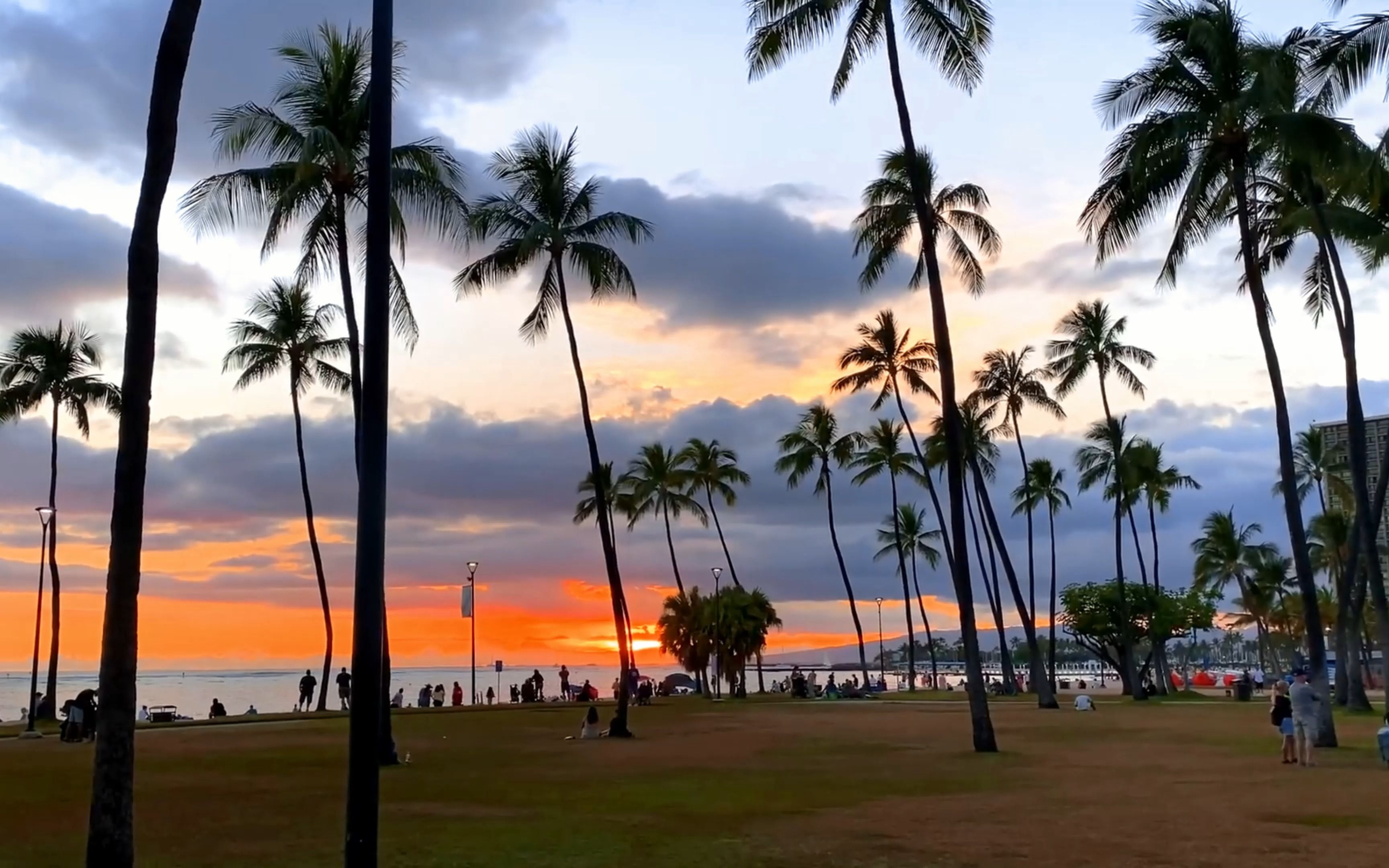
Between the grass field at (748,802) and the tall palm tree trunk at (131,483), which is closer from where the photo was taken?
the tall palm tree trunk at (131,483)

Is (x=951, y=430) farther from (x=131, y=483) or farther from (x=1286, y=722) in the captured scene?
(x=131, y=483)

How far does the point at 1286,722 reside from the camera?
1888 cm

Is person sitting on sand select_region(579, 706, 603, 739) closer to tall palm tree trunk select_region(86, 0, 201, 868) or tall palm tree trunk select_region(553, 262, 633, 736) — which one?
tall palm tree trunk select_region(553, 262, 633, 736)

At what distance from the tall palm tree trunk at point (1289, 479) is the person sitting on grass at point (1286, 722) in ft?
8.70

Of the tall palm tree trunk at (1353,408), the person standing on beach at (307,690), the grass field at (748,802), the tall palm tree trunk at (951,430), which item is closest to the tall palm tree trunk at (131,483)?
the grass field at (748,802)

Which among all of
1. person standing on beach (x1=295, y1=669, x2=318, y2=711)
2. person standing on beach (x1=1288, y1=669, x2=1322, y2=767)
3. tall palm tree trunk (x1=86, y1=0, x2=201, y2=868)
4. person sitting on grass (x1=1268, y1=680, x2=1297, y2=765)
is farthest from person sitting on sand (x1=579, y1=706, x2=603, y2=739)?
person standing on beach (x1=295, y1=669, x2=318, y2=711)

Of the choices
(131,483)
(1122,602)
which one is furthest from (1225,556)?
(131,483)

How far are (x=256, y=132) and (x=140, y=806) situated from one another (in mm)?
12408

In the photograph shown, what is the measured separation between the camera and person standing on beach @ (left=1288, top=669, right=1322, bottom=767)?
59.3 feet

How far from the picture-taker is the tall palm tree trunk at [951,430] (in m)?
21.7

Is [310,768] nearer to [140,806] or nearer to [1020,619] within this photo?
[140,806]

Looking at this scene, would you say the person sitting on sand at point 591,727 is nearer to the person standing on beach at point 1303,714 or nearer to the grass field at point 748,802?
the grass field at point 748,802

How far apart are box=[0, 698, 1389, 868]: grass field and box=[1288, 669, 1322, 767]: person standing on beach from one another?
0.38 metres

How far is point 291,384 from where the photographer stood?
43906mm
